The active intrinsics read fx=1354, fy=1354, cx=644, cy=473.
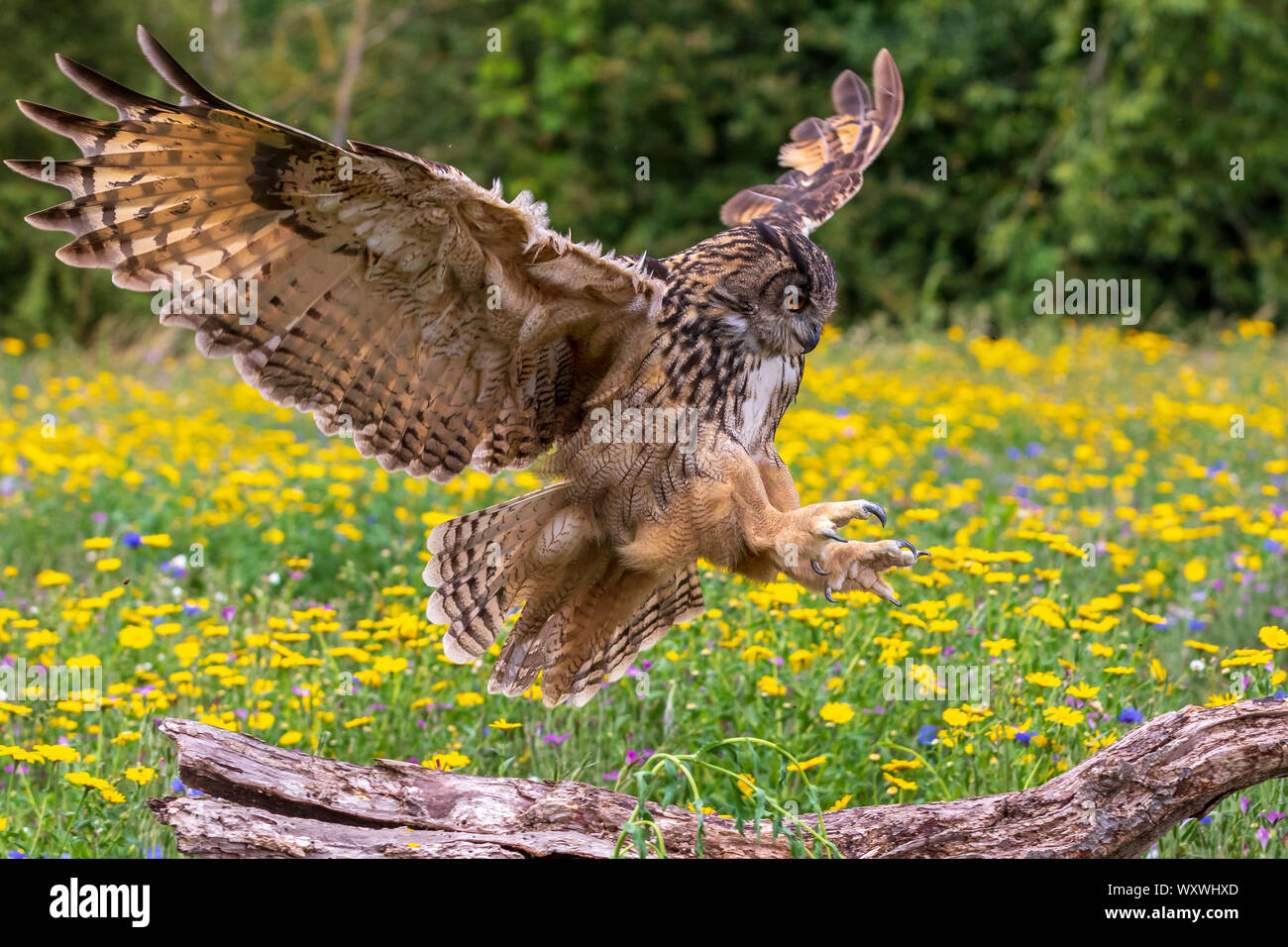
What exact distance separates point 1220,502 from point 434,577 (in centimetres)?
410

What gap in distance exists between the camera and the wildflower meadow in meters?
3.97

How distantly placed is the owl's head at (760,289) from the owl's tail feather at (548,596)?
81 cm

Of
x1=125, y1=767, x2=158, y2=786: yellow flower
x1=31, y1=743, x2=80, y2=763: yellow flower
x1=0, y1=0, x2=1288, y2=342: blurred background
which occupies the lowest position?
x1=125, y1=767, x2=158, y2=786: yellow flower

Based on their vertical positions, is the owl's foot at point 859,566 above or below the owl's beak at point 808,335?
below

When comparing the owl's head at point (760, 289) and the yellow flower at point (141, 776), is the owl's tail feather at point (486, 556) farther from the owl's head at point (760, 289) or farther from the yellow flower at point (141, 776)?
the yellow flower at point (141, 776)

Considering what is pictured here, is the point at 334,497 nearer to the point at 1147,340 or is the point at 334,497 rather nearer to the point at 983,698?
the point at 983,698

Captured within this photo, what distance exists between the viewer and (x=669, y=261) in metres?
4.21

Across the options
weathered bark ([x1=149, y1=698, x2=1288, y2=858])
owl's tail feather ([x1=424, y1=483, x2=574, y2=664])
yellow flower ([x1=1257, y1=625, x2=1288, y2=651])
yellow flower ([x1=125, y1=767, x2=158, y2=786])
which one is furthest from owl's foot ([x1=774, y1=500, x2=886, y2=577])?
yellow flower ([x1=125, y1=767, x2=158, y2=786])

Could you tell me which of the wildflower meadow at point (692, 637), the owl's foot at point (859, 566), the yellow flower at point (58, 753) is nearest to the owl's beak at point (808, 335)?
the owl's foot at point (859, 566)

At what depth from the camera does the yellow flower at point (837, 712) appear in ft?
12.8

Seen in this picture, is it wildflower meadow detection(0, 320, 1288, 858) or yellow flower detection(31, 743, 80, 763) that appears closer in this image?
yellow flower detection(31, 743, 80, 763)

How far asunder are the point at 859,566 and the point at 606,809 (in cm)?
93

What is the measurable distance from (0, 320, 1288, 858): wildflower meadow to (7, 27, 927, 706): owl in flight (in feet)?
1.03

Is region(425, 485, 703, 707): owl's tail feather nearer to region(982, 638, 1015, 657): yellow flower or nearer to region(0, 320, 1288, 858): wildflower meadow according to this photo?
region(0, 320, 1288, 858): wildflower meadow
